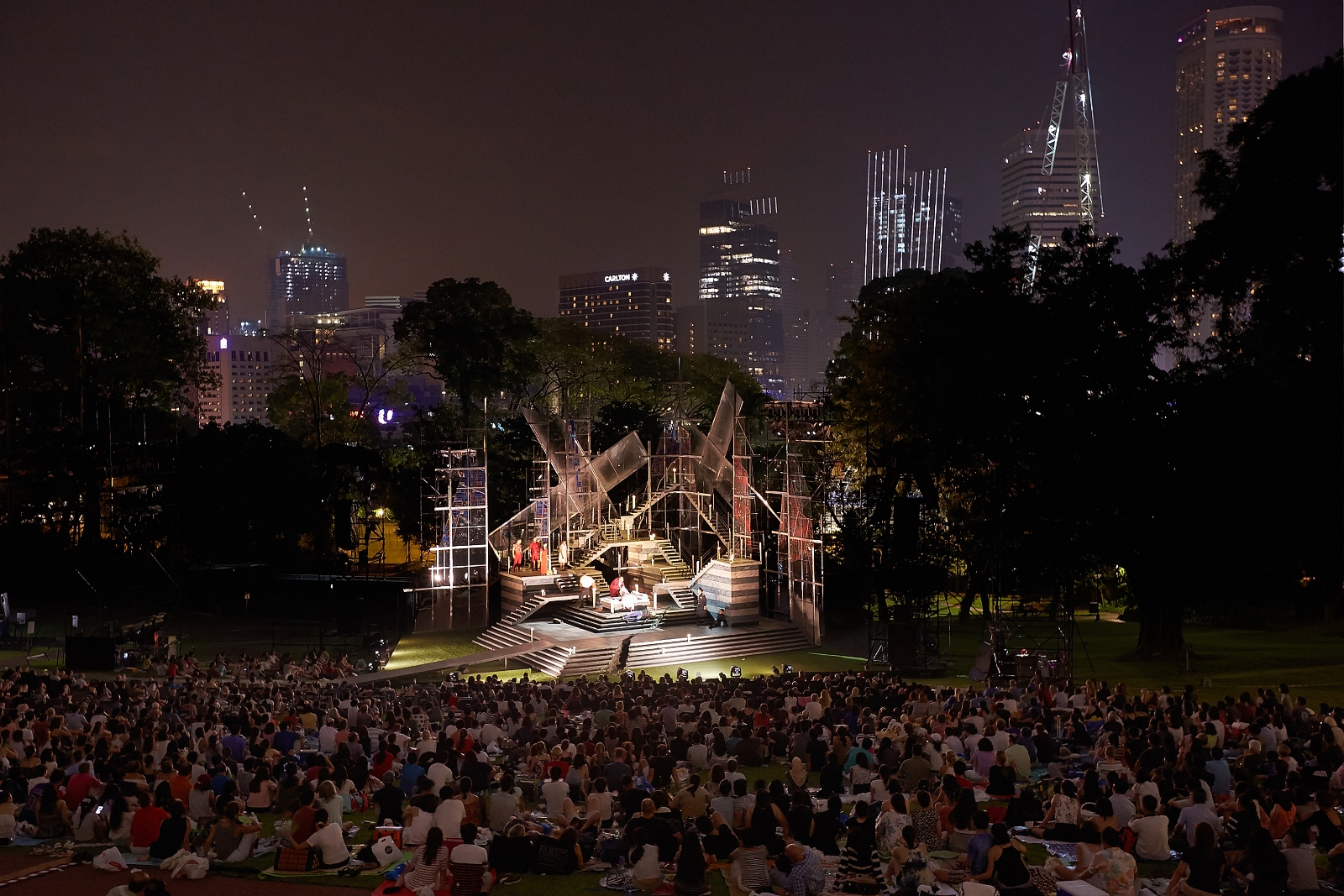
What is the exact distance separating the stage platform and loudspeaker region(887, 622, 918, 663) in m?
6.43

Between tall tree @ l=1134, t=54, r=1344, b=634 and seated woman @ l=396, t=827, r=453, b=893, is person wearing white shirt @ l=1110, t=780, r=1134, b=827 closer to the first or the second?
seated woman @ l=396, t=827, r=453, b=893

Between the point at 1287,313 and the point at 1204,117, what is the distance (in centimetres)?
14619

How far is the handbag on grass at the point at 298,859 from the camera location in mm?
11844

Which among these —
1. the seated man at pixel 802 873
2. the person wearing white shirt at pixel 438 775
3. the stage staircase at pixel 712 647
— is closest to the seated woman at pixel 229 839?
the person wearing white shirt at pixel 438 775

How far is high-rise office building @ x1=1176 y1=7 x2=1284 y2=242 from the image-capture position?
137000mm

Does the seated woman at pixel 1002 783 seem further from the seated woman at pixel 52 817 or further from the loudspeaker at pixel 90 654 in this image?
the loudspeaker at pixel 90 654

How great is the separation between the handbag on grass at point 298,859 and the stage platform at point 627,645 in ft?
57.0

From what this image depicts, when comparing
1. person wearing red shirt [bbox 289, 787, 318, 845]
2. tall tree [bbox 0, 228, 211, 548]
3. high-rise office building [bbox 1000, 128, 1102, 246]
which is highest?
high-rise office building [bbox 1000, 128, 1102, 246]

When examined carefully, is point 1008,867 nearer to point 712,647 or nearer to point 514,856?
point 514,856

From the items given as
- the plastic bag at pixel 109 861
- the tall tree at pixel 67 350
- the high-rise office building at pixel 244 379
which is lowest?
the plastic bag at pixel 109 861

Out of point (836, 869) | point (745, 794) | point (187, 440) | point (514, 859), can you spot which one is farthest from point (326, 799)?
point (187, 440)

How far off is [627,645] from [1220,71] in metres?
145

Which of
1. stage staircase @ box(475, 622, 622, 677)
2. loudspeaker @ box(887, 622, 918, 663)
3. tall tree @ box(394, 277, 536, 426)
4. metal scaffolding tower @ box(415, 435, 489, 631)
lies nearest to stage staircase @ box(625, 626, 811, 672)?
stage staircase @ box(475, 622, 622, 677)

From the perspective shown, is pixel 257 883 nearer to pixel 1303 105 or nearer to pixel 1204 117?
pixel 1303 105
